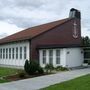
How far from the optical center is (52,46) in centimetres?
3128

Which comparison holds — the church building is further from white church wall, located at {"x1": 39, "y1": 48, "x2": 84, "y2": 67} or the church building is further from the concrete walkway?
the concrete walkway

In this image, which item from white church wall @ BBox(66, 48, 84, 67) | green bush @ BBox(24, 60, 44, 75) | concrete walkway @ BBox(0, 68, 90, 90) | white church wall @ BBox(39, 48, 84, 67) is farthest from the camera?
white church wall @ BBox(66, 48, 84, 67)

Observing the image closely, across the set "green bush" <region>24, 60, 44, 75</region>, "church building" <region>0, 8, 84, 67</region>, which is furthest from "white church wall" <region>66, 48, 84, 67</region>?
"green bush" <region>24, 60, 44, 75</region>

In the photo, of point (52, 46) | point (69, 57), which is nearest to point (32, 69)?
point (69, 57)

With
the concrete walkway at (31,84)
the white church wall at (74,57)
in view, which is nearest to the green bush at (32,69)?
the concrete walkway at (31,84)

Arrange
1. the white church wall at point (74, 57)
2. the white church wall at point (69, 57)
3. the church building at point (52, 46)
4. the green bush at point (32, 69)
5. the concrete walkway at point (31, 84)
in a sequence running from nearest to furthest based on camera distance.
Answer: the concrete walkway at point (31, 84) < the green bush at point (32, 69) < the white church wall at point (69, 57) < the white church wall at point (74, 57) < the church building at point (52, 46)

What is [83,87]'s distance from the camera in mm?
13680

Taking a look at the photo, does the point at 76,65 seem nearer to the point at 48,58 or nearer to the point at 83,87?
the point at 48,58

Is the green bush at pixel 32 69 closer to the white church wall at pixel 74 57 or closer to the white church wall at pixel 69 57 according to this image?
the white church wall at pixel 69 57

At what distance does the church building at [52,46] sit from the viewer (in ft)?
96.2

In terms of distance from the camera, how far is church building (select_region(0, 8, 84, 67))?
29.3 meters

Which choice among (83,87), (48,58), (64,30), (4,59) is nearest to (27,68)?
(48,58)

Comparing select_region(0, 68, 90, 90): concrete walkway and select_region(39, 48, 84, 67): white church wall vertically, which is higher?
select_region(39, 48, 84, 67): white church wall

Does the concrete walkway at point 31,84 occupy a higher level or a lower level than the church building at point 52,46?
lower
